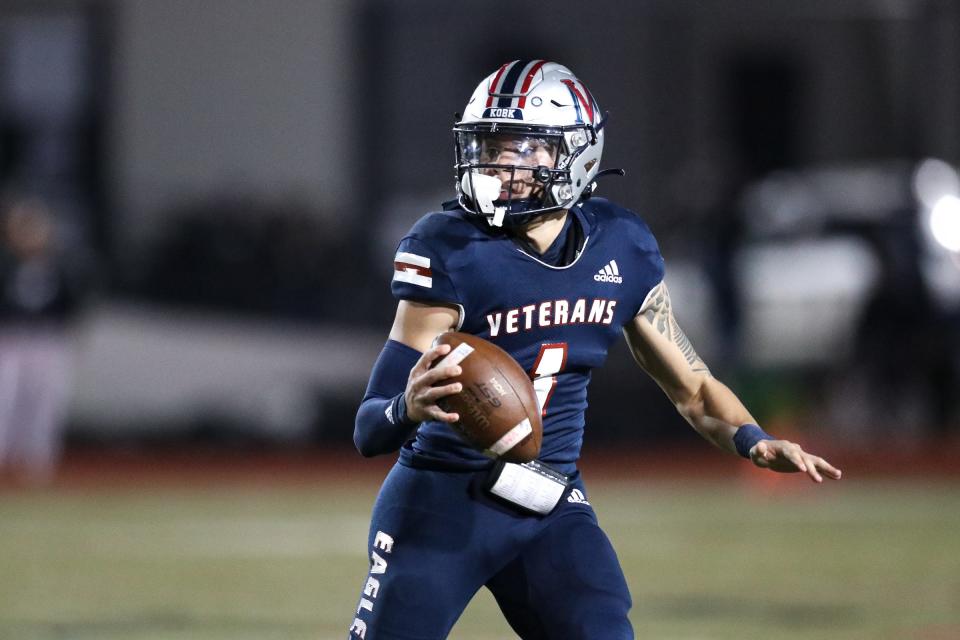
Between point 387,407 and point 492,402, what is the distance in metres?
0.24

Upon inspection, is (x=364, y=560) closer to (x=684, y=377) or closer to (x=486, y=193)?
(x=684, y=377)

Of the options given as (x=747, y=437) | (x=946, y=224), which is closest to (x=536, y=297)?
(x=747, y=437)

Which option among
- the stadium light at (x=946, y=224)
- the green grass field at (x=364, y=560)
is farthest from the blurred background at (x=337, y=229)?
the green grass field at (x=364, y=560)

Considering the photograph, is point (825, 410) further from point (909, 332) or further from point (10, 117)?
point (10, 117)

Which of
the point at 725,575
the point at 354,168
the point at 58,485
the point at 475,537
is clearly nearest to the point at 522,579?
Answer: the point at 475,537

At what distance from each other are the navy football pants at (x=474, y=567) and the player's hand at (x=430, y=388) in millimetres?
356

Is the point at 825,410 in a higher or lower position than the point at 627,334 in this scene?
lower

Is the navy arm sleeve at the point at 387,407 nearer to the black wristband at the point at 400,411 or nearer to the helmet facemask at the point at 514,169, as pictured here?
the black wristband at the point at 400,411

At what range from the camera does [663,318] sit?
4.19m

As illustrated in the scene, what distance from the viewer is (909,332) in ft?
45.2

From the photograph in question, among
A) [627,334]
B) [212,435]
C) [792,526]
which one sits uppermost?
[627,334]

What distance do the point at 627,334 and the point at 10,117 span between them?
1332 cm

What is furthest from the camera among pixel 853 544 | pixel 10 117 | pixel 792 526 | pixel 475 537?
pixel 10 117

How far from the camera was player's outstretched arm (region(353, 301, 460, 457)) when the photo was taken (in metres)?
3.53
